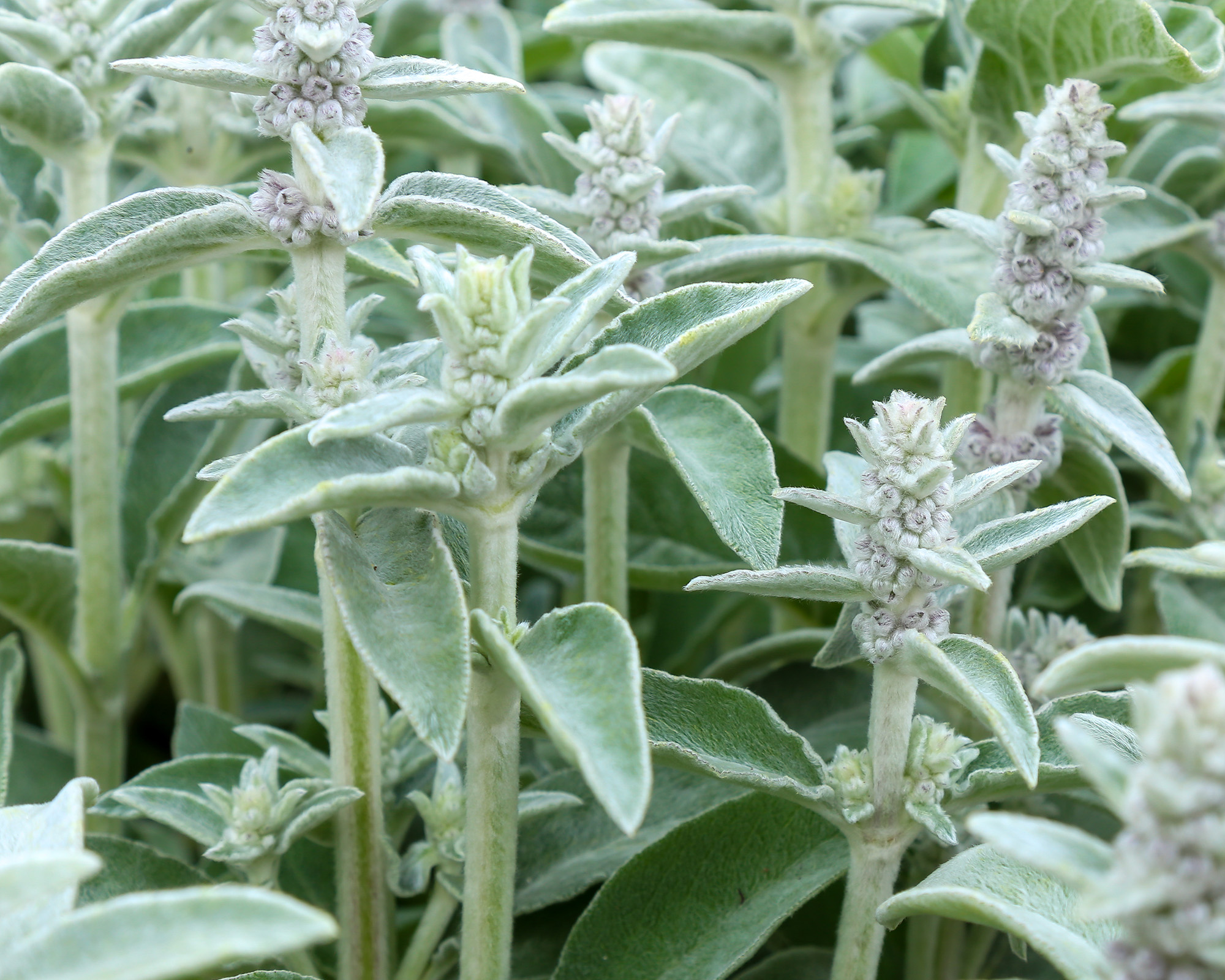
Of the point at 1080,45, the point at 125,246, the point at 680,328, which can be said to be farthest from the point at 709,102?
the point at 125,246

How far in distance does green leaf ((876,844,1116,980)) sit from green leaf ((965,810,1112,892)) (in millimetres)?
43

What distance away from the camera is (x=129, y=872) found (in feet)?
2.92

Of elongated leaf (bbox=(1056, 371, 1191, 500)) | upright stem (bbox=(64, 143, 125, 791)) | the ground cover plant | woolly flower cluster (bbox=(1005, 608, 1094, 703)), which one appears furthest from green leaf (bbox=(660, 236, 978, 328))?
upright stem (bbox=(64, 143, 125, 791))

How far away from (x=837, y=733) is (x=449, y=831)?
1.06ft

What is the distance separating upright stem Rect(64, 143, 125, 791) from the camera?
102 centimetres

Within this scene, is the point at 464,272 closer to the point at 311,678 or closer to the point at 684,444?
the point at 684,444

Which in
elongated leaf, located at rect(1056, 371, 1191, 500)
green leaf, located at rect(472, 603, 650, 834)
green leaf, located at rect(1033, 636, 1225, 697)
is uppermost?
green leaf, located at rect(1033, 636, 1225, 697)

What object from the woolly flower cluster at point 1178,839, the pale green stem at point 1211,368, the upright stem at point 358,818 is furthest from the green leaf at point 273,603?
the pale green stem at point 1211,368

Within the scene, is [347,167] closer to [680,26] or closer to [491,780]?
[491,780]

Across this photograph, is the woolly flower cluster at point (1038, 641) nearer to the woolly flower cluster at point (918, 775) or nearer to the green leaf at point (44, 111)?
the woolly flower cluster at point (918, 775)

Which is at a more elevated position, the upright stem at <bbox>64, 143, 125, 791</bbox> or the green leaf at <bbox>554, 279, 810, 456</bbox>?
the green leaf at <bbox>554, 279, 810, 456</bbox>

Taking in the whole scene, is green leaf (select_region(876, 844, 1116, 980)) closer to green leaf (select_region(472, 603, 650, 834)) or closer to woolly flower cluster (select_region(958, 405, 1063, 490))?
green leaf (select_region(472, 603, 650, 834))

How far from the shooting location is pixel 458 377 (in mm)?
646

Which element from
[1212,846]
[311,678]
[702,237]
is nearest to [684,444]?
[702,237]
